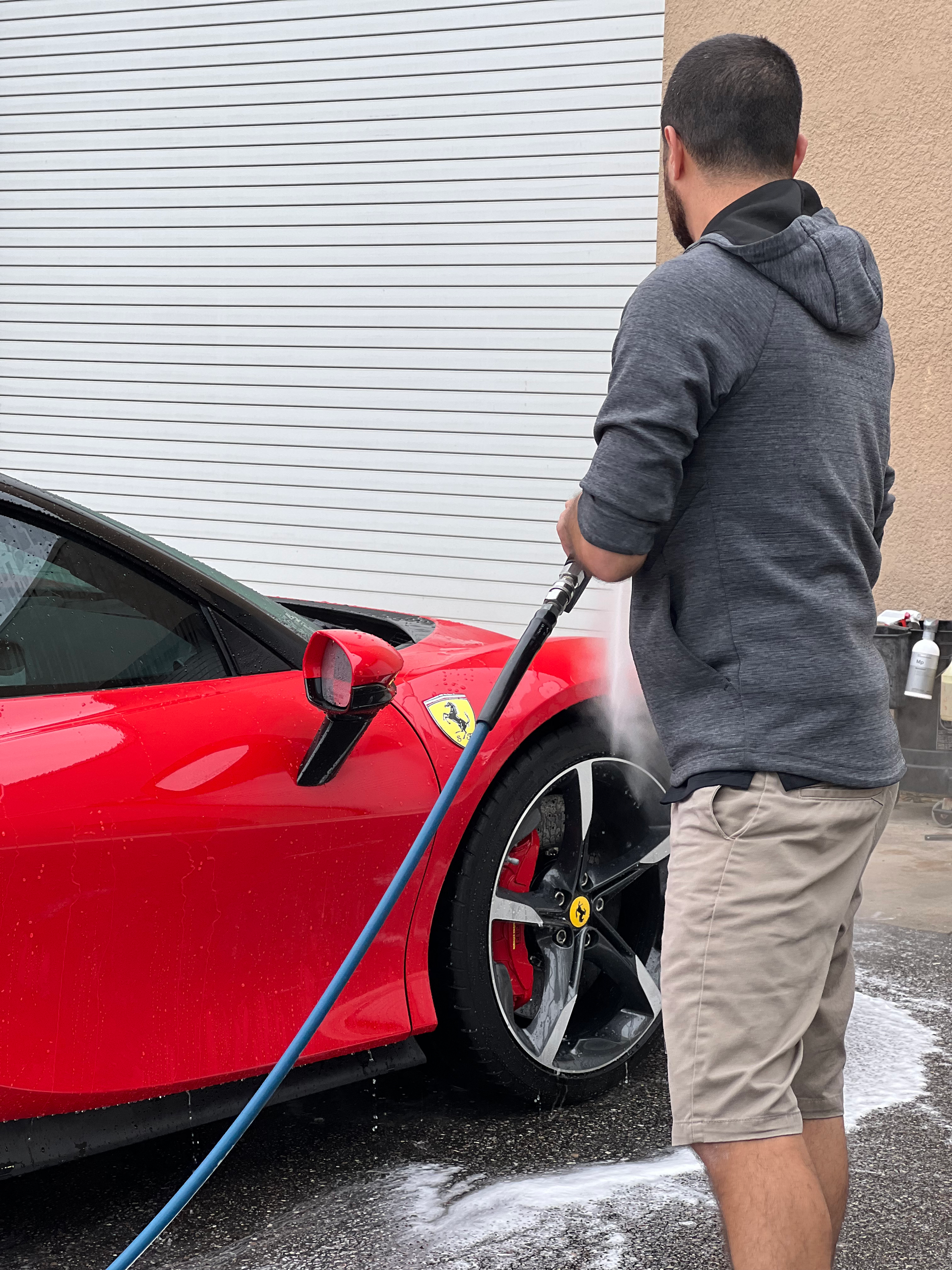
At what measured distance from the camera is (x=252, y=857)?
2223 mm

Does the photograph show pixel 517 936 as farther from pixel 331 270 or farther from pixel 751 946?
pixel 331 270

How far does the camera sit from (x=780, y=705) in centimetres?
166

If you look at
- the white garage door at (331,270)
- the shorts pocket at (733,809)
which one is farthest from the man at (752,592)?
the white garage door at (331,270)

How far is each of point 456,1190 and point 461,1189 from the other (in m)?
0.01

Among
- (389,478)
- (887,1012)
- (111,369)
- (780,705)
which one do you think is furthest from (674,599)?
(111,369)

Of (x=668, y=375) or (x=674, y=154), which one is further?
(x=674, y=154)

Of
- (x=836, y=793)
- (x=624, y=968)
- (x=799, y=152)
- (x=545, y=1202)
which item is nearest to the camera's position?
(x=836, y=793)

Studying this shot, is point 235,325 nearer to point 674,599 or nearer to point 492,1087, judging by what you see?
point 492,1087

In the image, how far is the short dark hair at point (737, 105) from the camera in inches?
66.8

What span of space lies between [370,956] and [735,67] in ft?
5.25

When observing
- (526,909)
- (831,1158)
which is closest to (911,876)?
(526,909)

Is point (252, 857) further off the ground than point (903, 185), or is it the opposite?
point (903, 185)

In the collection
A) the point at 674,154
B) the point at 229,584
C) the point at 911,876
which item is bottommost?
the point at 911,876

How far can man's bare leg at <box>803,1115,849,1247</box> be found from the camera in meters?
1.85
